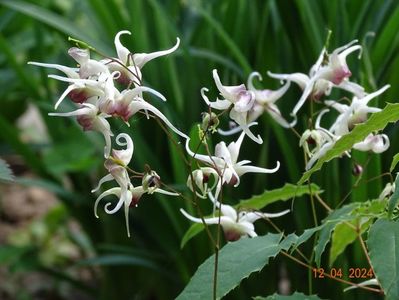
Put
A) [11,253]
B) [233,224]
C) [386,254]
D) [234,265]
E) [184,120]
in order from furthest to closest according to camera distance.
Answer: [11,253] → [184,120] → [233,224] → [234,265] → [386,254]

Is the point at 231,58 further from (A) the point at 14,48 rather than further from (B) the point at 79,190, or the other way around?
(A) the point at 14,48

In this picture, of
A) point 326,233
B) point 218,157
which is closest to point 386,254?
point 326,233

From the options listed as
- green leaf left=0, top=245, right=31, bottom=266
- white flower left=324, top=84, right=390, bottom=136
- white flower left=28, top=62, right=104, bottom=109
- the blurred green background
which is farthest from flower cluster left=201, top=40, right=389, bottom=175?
green leaf left=0, top=245, right=31, bottom=266

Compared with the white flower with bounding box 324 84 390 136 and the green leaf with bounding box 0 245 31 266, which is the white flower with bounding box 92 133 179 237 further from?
the green leaf with bounding box 0 245 31 266

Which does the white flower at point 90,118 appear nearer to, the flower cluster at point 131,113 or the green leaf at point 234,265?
the flower cluster at point 131,113

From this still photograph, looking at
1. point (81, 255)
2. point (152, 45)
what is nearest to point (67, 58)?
point (152, 45)

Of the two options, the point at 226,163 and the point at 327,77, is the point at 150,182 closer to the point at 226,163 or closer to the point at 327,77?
the point at 226,163

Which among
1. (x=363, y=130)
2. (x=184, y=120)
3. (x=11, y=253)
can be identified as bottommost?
(x=11, y=253)
